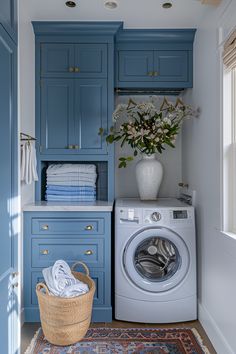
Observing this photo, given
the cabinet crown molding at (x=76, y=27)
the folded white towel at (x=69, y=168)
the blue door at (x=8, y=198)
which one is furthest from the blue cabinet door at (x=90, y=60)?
the blue door at (x=8, y=198)

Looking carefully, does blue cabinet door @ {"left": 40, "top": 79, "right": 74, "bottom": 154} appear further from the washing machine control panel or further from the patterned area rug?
the patterned area rug

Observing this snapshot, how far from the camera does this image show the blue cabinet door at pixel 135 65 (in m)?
2.89

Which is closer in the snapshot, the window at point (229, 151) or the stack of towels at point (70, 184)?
the window at point (229, 151)

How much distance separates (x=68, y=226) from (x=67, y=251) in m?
0.21

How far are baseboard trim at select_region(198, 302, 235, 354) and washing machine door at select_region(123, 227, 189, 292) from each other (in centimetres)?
31

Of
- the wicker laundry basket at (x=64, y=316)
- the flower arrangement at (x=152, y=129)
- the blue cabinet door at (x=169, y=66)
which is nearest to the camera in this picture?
the wicker laundry basket at (x=64, y=316)

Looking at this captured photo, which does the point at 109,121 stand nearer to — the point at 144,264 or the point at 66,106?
the point at 66,106

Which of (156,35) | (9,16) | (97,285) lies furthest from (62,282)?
(156,35)

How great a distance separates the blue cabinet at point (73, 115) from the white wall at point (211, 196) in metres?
0.87

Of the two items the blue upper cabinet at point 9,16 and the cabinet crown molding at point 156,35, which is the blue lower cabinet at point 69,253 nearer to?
the blue upper cabinet at point 9,16

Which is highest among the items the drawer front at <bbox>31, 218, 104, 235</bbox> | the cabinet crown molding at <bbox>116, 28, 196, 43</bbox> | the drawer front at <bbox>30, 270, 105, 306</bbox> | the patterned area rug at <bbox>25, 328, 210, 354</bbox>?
the cabinet crown molding at <bbox>116, 28, 196, 43</bbox>

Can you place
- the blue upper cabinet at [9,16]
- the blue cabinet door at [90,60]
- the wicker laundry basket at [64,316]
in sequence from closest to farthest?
the blue upper cabinet at [9,16]
the wicker laundry basket at [64,316]
the blue cabinet door at [90,60]

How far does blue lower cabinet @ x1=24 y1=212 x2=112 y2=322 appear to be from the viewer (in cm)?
251

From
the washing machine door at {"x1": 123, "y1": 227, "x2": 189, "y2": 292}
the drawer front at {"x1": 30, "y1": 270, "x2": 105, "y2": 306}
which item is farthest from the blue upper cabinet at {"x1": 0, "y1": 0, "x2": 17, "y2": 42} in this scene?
the drawer front at {"x1": 30, "y1": 270, "x2": 105, "y2": 306}
